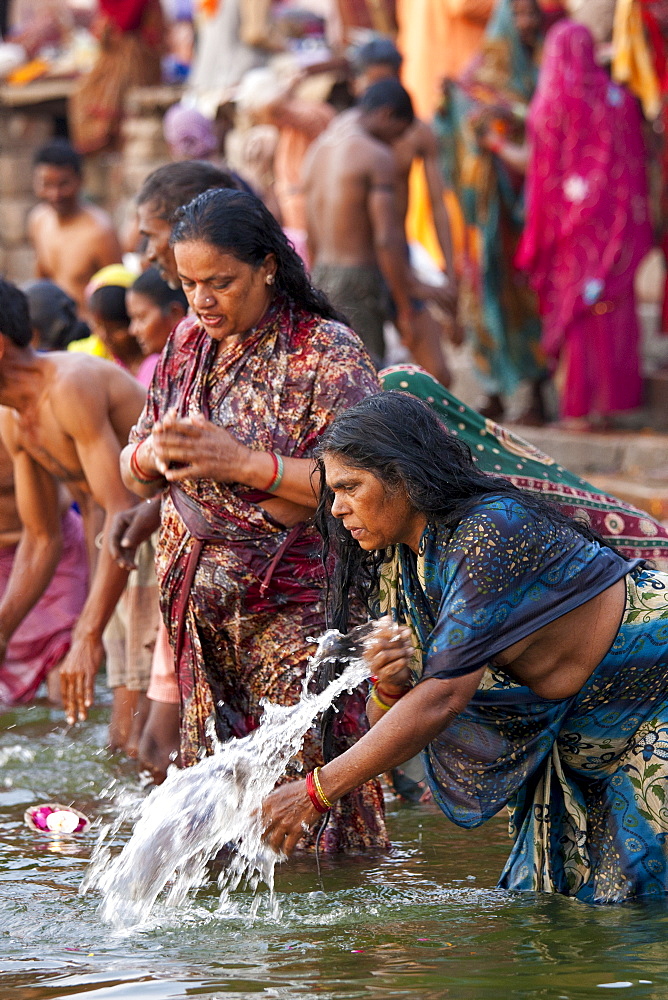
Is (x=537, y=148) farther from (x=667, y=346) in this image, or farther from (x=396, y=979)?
(x=396, y=979)

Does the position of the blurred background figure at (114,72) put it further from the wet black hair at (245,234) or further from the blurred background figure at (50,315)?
the wet black hair at (245,234)

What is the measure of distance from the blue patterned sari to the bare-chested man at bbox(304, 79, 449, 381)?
4.50m

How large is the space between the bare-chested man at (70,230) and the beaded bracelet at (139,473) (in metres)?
5.51

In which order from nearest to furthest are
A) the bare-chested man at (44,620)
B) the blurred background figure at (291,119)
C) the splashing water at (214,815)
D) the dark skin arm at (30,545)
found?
the splashing water at (214,815) → the dark skin arm at (30,545) → the bare-chested man at (44,620) → the blurred background figure at (291,119)

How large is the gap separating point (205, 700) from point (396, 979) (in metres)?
1.19

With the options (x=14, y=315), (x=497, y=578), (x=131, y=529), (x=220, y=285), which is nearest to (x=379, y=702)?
(x=497, y=578)

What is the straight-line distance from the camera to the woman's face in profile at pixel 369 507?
11.4 ft

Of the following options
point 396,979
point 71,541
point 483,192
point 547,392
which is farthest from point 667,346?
point 396,979

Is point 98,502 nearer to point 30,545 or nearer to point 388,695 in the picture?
point 30,545

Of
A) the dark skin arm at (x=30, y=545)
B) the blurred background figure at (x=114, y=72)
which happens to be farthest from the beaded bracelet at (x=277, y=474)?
the blurred background figure at (x=114, y=72)

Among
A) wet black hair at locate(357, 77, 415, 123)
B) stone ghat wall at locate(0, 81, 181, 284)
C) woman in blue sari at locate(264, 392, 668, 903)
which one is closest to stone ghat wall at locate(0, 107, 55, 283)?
stone ghat wall at locate(0, 81, 181, 284)

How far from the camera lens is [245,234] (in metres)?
4.09

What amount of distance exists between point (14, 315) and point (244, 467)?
1531 millimetres

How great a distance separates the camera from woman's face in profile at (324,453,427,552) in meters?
3.48
